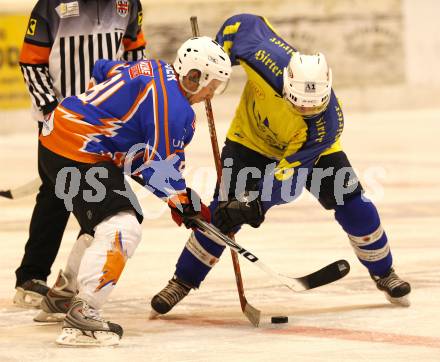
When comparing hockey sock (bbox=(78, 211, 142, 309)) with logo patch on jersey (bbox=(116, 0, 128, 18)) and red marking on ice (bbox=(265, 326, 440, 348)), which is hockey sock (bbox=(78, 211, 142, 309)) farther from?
logo patch on jersey (bbox=(116, 0, 128, 18))

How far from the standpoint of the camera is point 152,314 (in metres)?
4.89

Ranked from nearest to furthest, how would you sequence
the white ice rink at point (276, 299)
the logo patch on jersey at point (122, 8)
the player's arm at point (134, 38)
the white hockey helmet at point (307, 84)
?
the white ice rink at point (276, 299) < the white hockey helmet at point (307, 84) < the logo patch on jersey at point (122, 8) < the player's arm at point (134, 38)

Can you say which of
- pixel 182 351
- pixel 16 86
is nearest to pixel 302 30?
pixel 16 86

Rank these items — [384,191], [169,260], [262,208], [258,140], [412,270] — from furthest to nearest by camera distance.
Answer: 1. [384,191]
2. [169,260]
3. [412,270]
4. [258,140]
5. [262,208]

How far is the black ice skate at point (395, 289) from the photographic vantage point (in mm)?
4949

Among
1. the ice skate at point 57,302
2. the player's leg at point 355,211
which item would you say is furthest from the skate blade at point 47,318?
the player's leg at point 355,211

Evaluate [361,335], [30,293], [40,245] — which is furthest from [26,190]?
[361,335]

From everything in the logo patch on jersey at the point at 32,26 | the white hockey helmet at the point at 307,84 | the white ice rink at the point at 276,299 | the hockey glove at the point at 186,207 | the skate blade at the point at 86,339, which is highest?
the logo patch on jersey at the point at 32,26

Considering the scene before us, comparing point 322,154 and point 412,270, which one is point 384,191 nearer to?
point 412,270

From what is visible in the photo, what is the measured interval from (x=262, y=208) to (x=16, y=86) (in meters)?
7.29

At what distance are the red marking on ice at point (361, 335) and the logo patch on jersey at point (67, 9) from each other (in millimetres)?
1582

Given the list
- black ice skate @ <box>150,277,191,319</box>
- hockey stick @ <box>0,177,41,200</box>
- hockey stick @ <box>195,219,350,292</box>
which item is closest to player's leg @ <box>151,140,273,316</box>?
black ice skate @ <box>150,277,191,319</box>

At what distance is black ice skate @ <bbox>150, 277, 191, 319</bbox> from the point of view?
4.88 metres

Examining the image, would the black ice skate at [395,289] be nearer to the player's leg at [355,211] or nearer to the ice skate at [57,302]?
the player's leg at [355,211]
